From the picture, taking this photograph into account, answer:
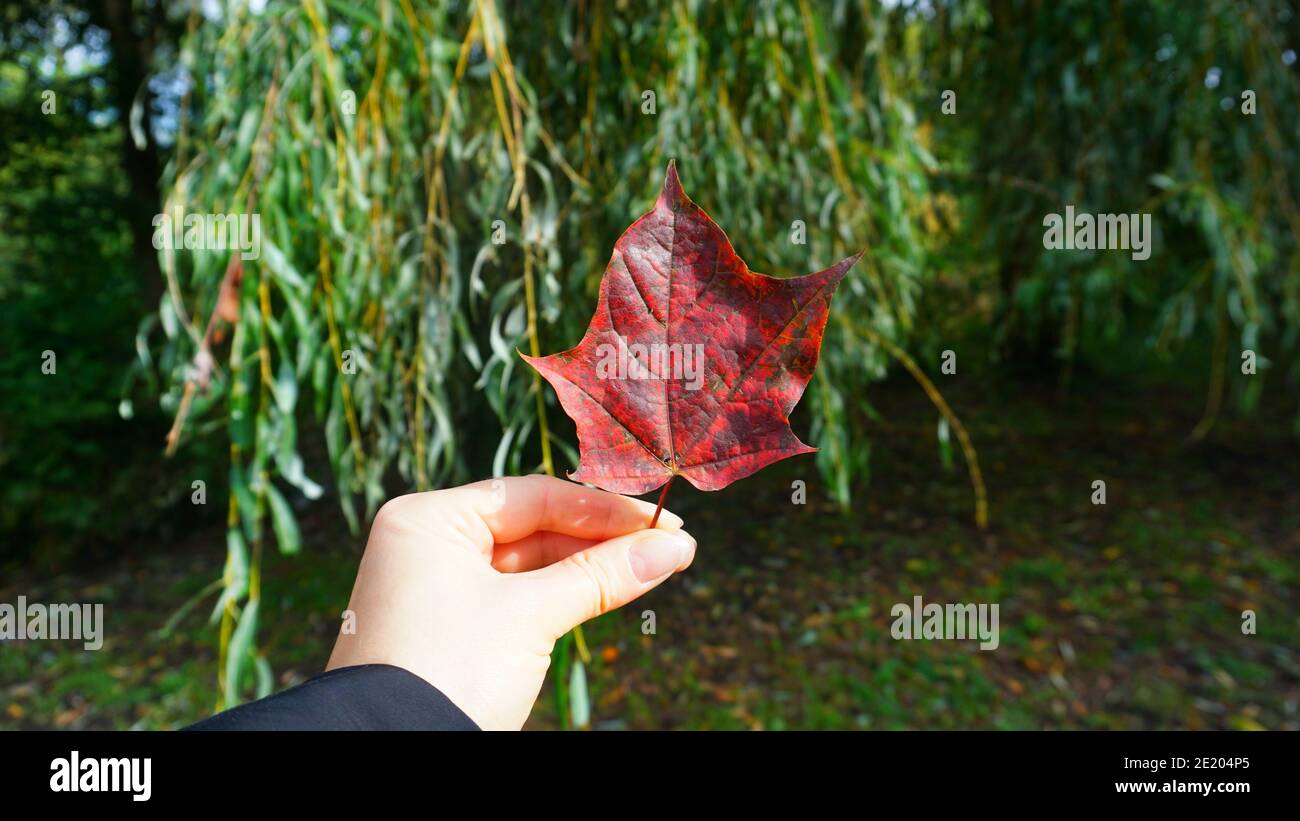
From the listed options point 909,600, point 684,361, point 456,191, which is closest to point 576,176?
point 456,191

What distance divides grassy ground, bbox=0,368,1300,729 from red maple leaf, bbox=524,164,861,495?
7.09 ft

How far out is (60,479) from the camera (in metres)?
3.64

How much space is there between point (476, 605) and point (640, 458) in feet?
0.75

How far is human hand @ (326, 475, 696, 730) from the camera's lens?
0.72 meters

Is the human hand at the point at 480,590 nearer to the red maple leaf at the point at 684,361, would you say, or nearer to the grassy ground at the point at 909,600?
the red maple leaf at the point at 684,361

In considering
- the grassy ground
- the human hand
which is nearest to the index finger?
the human hand

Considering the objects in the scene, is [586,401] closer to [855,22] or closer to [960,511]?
[855,22]

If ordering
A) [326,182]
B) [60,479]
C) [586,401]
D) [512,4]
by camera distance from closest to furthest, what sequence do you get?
[586,401] → [326,182] → [512,4] → [60,479]

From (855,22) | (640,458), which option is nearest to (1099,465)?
(855,22)

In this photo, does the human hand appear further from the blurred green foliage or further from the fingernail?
the blurred green foliage

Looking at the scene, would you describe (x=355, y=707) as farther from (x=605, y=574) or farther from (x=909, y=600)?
(x=909, y=600)

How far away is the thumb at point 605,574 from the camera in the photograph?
743mm

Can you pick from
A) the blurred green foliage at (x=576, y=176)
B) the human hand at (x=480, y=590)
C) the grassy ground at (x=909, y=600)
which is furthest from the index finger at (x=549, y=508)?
the grassy ground at (x=909, y=600)

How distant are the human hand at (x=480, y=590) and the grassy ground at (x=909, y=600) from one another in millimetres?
1976
